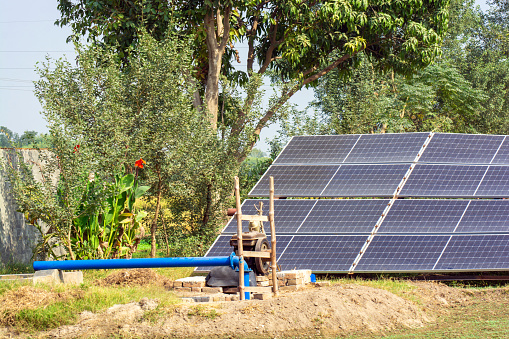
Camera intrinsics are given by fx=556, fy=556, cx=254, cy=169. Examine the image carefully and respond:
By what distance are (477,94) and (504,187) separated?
88.2ft

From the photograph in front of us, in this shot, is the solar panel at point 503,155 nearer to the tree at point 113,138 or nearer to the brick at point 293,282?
the brick at point 293,282

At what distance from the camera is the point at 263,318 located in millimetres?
9516

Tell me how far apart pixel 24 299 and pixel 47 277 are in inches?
70.2

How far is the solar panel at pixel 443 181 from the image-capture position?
15.2m

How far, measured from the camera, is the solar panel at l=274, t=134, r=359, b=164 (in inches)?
690

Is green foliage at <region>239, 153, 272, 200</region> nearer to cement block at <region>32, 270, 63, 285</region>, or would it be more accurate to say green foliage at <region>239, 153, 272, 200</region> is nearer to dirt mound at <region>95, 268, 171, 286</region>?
dirt mound at <region>95, 268, 171, 286</region>

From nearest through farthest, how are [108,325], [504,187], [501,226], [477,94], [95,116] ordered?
[108,325] < [501,226] < [504,187] < [95,116] < [477,94]

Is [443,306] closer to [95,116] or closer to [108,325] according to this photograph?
[108,325]

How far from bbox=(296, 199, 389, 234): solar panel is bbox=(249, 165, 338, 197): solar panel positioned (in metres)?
0.68

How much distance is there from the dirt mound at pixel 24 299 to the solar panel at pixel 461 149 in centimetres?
1082

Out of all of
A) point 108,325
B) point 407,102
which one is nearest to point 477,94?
point 407,102

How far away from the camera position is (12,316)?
9492mm

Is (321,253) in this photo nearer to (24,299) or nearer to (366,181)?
(366,181)

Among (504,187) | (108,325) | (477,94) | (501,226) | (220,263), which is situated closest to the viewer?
(108,325)
